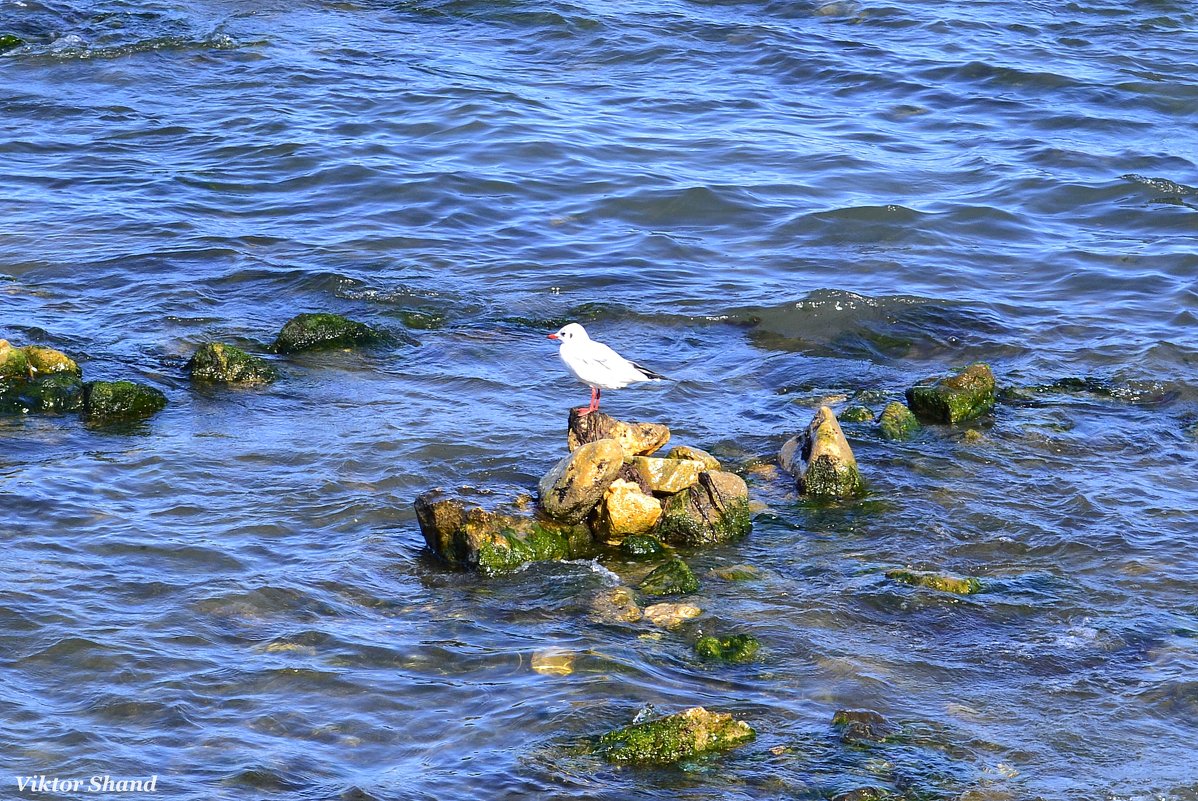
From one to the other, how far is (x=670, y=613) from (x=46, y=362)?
4849mm

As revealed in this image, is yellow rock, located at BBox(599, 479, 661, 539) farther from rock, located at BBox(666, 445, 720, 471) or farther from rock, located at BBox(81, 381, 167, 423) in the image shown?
rock, located at BBox(81, 381, 167, 423)

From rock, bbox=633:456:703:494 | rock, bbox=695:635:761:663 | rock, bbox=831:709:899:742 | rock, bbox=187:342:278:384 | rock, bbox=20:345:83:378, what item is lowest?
rock, bbox=831:709:899:742

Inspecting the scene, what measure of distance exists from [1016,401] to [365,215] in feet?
21.2

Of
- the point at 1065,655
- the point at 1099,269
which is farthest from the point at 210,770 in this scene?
the point at 1099,269

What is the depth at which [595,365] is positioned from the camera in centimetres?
804

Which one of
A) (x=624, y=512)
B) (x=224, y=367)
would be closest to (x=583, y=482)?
(x=624, y=512)

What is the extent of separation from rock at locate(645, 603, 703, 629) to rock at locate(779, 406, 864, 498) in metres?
1.58

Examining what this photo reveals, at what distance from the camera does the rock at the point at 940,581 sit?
6.95m

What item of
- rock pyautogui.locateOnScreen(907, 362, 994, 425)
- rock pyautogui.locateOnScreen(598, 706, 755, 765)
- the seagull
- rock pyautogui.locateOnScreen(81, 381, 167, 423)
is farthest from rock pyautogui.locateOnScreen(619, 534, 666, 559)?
rock pyautogui.locateOnScreen(81, 381, 167, 423)

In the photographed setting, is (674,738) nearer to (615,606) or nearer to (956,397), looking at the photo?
(615,606)

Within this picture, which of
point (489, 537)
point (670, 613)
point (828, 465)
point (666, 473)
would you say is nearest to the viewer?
point (670, 613)

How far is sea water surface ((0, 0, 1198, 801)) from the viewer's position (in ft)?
19.2

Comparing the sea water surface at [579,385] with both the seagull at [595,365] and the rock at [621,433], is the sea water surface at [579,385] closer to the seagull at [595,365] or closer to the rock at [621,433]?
the rock at [621,433]

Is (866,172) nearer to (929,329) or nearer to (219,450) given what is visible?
(929,329)
